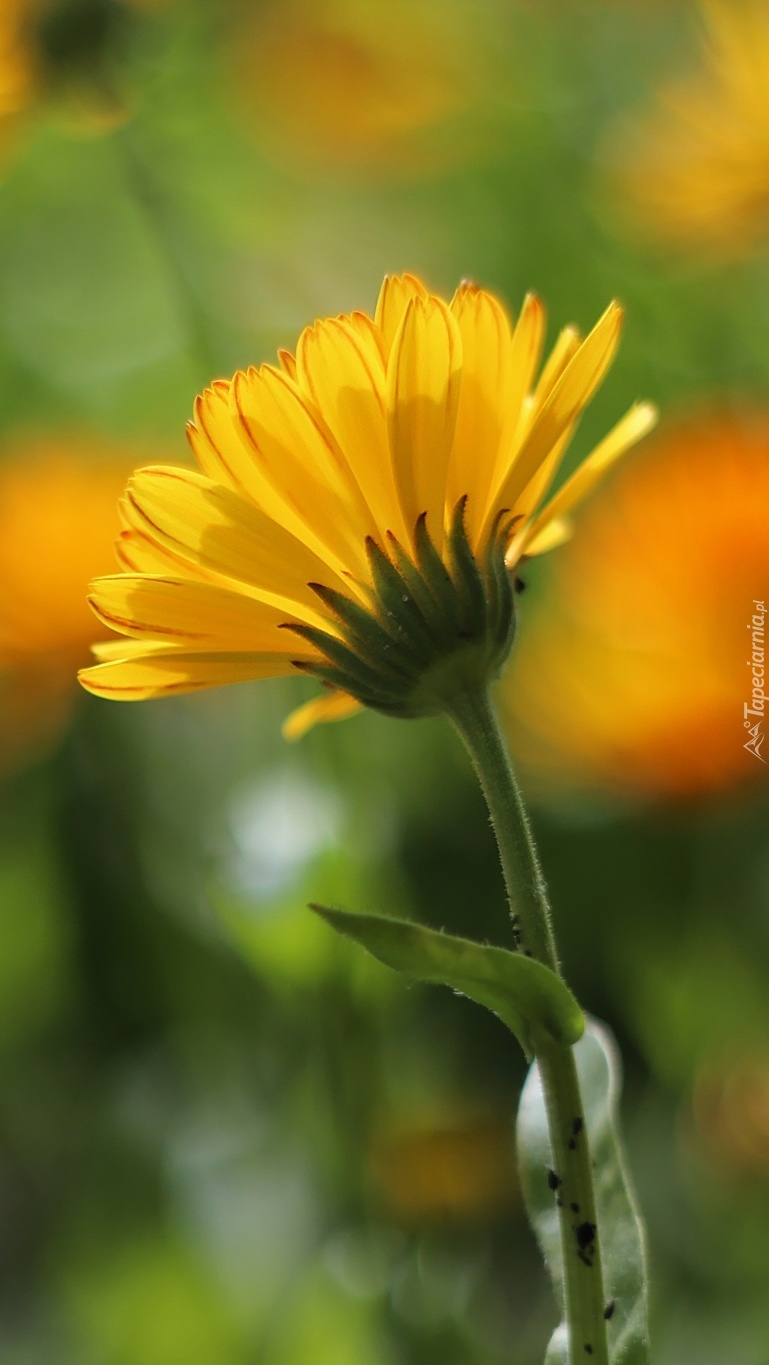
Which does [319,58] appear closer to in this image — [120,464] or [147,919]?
[120,464]

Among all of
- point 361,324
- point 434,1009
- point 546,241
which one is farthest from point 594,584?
point 546,241

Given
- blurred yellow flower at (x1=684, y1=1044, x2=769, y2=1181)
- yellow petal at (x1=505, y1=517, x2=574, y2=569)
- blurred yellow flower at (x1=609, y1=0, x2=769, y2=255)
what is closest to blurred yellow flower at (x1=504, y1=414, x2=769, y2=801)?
blurred yellow flower at (x1=684, y1=1044, x2=769, y2=1181)

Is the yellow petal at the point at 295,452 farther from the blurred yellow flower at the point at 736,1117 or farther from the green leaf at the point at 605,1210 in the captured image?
the blurred yellow flower at the point at 736,1117

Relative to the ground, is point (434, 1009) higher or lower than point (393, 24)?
lower

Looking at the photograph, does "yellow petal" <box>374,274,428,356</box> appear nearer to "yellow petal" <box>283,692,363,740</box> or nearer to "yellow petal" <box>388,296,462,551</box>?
"yellow petal" <box>388,296,462,551</box>

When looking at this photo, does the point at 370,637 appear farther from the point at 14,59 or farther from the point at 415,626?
the point at 14,59

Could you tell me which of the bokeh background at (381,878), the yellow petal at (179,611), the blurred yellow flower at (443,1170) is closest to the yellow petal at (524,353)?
the yellow petal at (179,611)
